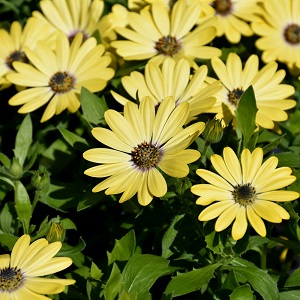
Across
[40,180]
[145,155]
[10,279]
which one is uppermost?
[145,155]

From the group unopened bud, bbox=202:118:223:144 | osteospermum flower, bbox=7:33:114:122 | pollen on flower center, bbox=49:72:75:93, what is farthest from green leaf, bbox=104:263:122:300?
pollen on flower center, bbox=49:72:75:93

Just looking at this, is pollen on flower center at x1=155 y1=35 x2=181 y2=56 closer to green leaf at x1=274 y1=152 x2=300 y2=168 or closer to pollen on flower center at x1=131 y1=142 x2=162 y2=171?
pollen on flower center at x1=131 y1=142 x2=162 y2=171

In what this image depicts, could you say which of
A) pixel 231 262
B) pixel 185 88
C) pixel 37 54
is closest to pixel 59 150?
pixel 37 54

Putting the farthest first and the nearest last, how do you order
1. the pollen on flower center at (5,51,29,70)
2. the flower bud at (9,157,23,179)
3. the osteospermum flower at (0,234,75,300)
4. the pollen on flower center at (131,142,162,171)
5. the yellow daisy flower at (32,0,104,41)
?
the yellow daisy flower at (32,0,104,41) → the pollen on flower center at (5,51,29,70) → the flower bud at (9,157,23,179) → the pollen on flower center at (131,142,162,171) → the osteospermum flower at (0,234,75,300)

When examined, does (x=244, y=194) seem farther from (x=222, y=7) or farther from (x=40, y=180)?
(x=222, y=7)

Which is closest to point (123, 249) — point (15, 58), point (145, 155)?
point (145, 155)

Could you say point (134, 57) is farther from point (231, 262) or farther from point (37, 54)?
point (231, 262)

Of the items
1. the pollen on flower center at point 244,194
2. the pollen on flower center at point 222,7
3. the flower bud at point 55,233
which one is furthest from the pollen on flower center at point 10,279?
the pollen on flower center at point 222,7
